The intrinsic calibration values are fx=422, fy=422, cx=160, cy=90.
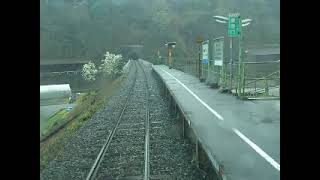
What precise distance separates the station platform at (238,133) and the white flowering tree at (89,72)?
1743mm

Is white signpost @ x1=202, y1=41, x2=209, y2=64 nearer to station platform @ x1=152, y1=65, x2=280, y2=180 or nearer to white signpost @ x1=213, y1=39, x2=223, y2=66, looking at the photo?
white signpost @ x1=213, y1=39, x2=223, y2=66

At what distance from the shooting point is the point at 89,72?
646cm

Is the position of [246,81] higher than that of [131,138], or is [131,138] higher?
[246,81]

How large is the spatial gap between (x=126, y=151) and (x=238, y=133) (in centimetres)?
177

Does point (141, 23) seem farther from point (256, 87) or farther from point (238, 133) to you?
point (256, 87)

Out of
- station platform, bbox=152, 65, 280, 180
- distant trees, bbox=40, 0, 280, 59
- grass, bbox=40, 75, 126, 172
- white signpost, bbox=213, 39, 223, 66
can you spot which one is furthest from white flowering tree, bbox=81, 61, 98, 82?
white signpost, bbox=213, 39, 223, 66

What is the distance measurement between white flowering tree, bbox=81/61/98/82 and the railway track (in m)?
1.13

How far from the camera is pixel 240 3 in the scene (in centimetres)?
530

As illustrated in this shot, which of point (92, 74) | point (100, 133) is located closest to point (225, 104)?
point (100, 133)

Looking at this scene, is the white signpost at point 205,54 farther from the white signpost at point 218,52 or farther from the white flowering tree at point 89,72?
the white flowering tree at point 89,72

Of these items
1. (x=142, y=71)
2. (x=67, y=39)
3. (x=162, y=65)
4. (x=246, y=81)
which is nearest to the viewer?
(x=67, y=39)

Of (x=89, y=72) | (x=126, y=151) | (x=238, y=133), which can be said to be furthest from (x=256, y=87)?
(x=89, y=72)

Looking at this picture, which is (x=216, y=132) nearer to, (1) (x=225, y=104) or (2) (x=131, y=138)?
(2) (x=131, y=138)
